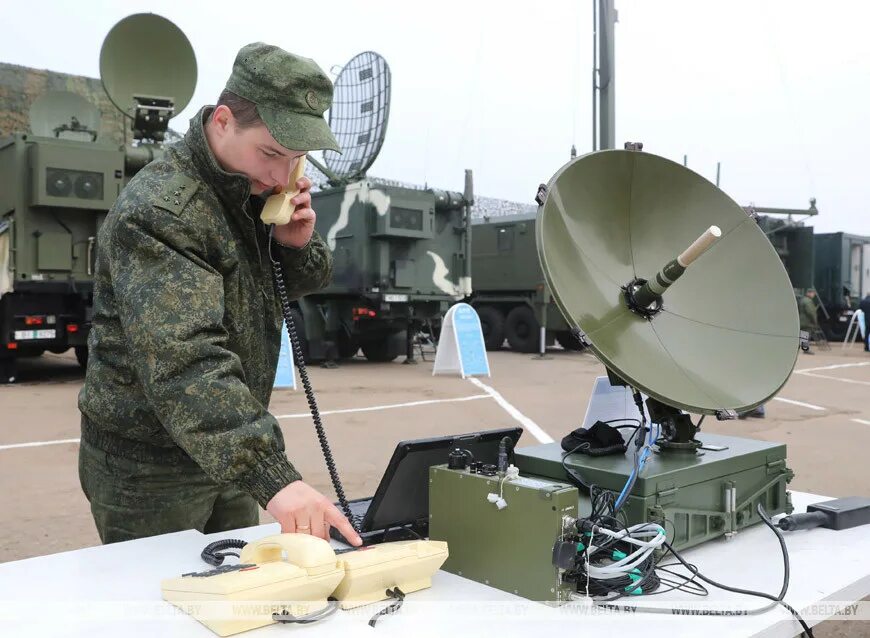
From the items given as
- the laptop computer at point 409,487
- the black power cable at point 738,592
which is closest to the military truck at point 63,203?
the laptop computer at point 409,487

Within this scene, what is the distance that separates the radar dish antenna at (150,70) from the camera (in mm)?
9109

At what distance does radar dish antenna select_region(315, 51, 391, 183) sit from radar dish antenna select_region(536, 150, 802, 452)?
9.97 metres

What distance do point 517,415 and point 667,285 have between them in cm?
617

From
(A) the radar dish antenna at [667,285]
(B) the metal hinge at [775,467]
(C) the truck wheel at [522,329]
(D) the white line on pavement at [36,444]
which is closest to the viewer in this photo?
(A) the radar dish antenna at [667,285]

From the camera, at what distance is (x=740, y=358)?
2.60 metres

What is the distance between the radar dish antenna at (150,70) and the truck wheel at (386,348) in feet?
19.7

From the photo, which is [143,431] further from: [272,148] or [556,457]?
[556,457]

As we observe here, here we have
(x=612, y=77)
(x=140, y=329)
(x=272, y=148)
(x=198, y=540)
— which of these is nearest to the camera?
(x=140, y=329)

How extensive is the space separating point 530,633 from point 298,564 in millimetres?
473

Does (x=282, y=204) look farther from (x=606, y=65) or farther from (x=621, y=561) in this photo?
(x=606, y=65)

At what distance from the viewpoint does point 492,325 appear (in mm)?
17797

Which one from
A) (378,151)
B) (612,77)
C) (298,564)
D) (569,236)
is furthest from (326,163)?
(298,564)

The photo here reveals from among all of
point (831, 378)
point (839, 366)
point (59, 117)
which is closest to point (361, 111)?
point (59, 117)

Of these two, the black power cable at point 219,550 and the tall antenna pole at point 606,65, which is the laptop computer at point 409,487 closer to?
the black power cable at point 219,550
